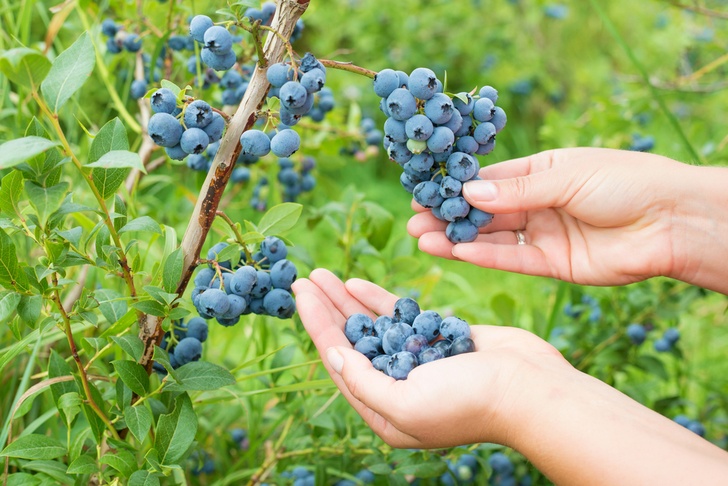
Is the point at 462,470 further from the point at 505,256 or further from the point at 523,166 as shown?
the point at 523,166

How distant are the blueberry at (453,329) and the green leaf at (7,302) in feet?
2.46

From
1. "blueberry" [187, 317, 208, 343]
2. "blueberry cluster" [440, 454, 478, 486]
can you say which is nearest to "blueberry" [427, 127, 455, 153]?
"blueberry" [187, 317, 208, 343]

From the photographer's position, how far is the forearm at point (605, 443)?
1005mm

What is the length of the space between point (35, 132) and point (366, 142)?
4.25ft

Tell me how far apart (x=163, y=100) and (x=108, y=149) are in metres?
0.12

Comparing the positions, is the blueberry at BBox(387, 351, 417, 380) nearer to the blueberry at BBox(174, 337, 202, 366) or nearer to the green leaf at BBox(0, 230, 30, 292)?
the blueberry at BBox(174, 337, 202, 366)

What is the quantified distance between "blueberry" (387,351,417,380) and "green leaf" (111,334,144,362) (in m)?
0.43

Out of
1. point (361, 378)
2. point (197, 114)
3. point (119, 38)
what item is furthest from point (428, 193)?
point (119, 38)

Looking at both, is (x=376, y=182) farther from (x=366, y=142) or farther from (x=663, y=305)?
(x=663, y=305)

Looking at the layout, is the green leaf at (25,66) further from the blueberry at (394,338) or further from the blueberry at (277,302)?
the blueberry at (394,338)

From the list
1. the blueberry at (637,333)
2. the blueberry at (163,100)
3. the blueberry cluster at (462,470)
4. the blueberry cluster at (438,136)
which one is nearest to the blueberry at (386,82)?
the blueberry cluster at (438,136)

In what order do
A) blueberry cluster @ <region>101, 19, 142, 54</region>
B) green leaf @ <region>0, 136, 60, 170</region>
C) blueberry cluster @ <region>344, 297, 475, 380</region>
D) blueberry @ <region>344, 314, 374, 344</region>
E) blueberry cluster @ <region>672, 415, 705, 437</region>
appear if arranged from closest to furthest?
green leaf @ <region>0, 136, 60, 170</region> → blueberry cluster @ <region>344, 297, 475, 380</region> → blueberry @ <region>344, 314, 374, 344</region> → blueberry cluster @ <region>101, 19, 142, 54</region> → blueberry cluster @ <region>672, 415, 705, 437</region>

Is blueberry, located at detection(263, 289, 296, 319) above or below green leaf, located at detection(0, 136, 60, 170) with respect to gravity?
below

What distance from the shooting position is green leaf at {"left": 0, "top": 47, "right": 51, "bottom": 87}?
0.78m
